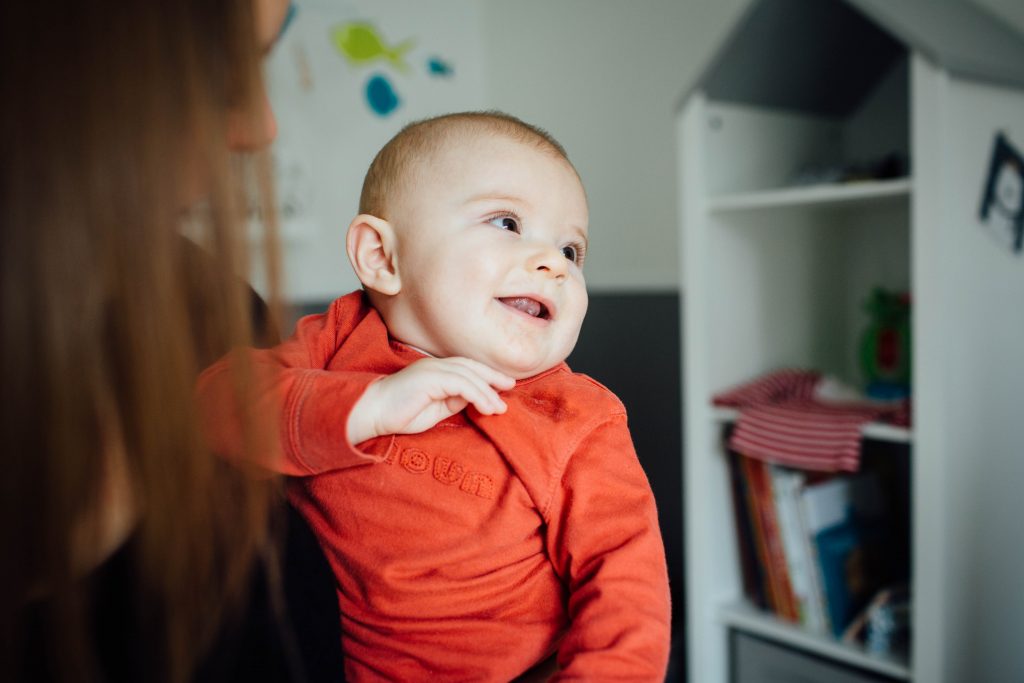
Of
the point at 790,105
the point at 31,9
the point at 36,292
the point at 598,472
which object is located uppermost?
the point at 790,105

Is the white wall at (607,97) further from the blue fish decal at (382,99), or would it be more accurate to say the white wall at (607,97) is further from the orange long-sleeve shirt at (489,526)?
the orange long-sleeve shirt at (489,526)

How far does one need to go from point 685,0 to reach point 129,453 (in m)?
1.88

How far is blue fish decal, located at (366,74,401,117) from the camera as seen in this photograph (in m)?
1.00

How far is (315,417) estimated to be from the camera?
1.54 ft

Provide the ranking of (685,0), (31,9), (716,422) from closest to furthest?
(31,9)
(716,422)
(685,0)

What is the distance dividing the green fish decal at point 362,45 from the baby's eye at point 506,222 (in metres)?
1.58

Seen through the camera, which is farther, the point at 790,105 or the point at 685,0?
the point at 685,0

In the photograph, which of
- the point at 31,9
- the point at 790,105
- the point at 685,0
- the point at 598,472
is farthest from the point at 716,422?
the point at 31,9

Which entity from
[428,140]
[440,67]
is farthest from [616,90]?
[428,140]

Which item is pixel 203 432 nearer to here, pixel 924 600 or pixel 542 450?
pixel 542 450

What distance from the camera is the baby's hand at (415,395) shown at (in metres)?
0.47

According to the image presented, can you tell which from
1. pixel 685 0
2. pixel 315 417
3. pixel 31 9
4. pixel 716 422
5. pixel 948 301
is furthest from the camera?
pixel 685 0

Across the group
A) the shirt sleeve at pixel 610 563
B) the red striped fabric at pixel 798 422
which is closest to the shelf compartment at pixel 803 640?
the red striped fabric at pixel 798 422

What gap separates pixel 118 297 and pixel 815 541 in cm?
142
